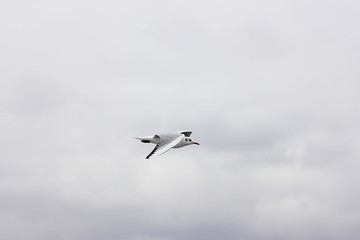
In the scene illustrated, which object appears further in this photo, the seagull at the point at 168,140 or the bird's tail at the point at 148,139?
the bird's tail at the point at 148,139

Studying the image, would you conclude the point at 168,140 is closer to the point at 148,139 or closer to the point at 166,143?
the point at 166,143

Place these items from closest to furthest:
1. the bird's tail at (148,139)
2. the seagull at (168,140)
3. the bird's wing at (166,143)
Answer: the bird's wing at (166,143) → the seagull at (168,140) → the bird's tail at (148,139)

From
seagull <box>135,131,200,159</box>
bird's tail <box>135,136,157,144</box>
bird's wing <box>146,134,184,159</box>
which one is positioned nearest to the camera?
bird's wing <box>146,134,184,159</box>

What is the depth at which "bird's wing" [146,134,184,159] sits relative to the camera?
16286cm

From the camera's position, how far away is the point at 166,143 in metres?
170

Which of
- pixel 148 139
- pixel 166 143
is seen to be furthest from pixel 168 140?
pixel 148 139

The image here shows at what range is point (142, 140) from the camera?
6890 inches

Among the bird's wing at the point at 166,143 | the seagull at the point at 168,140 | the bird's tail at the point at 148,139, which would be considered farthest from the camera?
the bird's tail at the point at 148,139

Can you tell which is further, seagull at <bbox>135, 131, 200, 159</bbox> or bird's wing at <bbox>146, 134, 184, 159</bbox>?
seagull at <bbox>135, 131, 200, 159</bbox>

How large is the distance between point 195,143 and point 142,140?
1826 cm

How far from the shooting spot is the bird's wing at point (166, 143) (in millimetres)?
162863

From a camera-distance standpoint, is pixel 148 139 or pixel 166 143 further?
pixel 148 139

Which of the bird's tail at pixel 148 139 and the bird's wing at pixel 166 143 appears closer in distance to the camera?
the bird's wing at pixel 166 143

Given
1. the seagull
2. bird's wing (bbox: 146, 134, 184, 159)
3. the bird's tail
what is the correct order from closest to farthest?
1. bird's wing (bbox: 146, 134, 184, 159)
2. the seagull
3. the bird's tail
